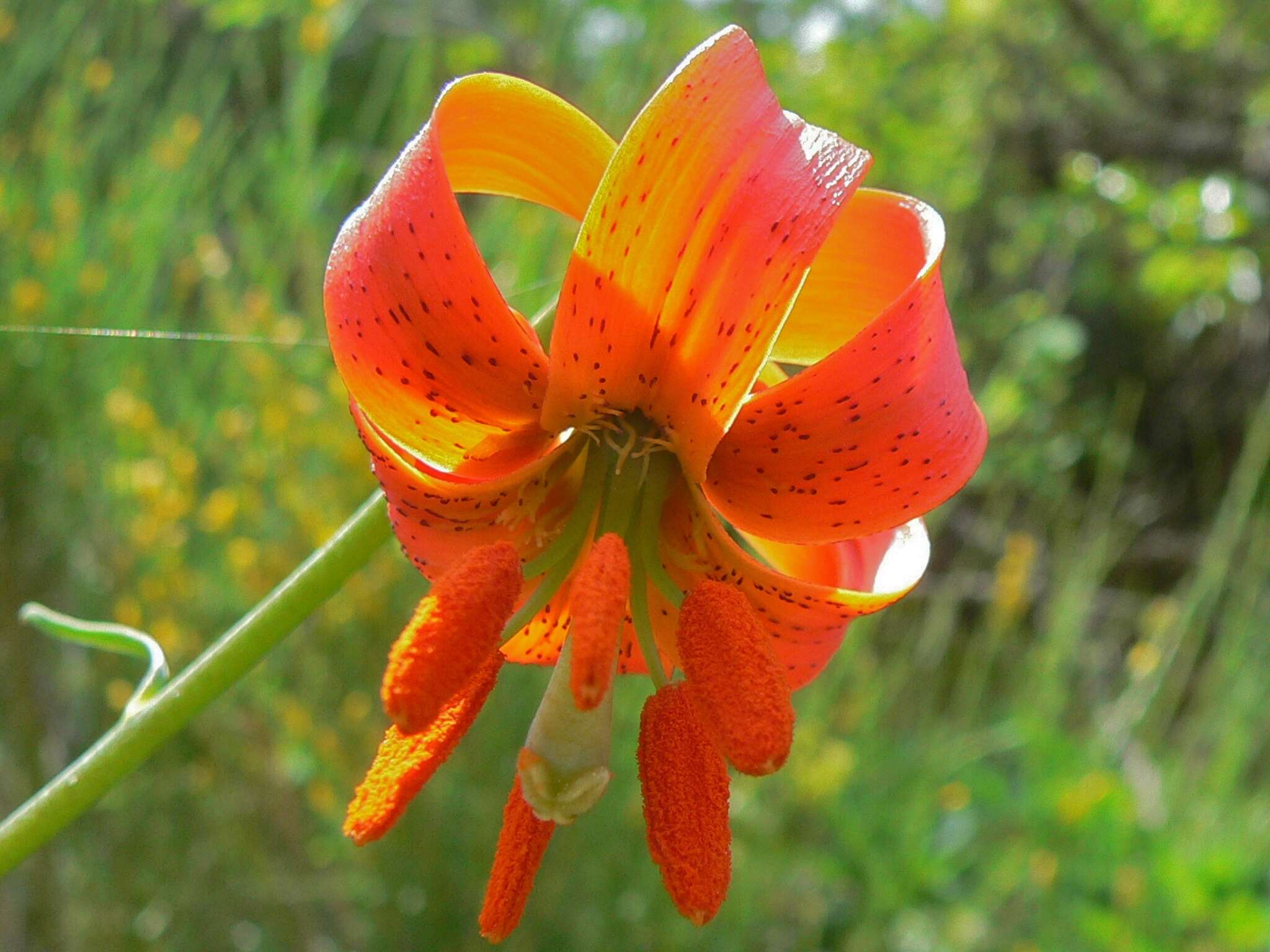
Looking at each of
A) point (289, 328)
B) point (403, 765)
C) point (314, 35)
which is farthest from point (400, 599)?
point (403, 765)

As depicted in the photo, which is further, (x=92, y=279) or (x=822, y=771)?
(x=822, y=771)

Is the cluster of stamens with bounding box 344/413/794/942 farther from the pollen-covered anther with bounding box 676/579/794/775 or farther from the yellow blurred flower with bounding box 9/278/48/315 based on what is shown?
the yellow blurred flower with bounding box 9/278/48/315

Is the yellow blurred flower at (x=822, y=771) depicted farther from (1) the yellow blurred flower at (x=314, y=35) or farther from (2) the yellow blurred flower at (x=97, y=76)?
(2) the yellow blurred flower at (x=97, y=76)

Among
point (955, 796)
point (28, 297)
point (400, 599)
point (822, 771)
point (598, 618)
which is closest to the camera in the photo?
point (598, 618)

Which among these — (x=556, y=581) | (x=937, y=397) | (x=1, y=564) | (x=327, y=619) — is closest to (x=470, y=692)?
(x=556, y=581)

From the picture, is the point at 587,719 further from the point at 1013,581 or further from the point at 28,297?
the point at 1013,581

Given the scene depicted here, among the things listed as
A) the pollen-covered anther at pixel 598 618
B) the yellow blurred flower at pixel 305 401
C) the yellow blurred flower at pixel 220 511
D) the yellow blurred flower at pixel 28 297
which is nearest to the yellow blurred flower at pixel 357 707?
the yellow blurred flower at pixel 220 511

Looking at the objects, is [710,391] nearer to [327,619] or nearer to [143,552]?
[327,619]
